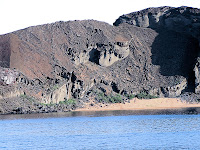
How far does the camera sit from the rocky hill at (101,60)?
3916 inches

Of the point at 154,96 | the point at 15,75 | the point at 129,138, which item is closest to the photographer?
the point at 129,138

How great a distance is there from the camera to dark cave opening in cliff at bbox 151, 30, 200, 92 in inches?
4818

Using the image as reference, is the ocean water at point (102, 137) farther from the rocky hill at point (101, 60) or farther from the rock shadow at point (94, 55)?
the rock shadow at point (94, 55)

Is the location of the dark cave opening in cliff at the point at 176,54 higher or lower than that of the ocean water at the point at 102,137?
higher

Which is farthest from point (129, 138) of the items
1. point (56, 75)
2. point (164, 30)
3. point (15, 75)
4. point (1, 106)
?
point (164, 30)

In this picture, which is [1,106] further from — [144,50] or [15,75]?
[144,50]

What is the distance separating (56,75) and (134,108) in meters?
20.3

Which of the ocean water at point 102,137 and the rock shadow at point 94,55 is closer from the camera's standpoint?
the ocean water at point 102,137

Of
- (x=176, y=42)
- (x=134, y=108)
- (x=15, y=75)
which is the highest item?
(x=176, y=42)

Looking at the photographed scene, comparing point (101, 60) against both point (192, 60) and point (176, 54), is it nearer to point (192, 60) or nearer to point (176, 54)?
point (176, 54)

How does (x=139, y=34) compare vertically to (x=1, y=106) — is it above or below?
above

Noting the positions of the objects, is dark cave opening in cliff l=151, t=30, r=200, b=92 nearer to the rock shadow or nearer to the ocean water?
the rock shadow

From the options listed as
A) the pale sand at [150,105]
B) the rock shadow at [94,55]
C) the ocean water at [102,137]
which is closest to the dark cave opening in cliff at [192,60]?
the pale sand at [150,105]

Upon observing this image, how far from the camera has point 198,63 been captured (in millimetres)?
118500
